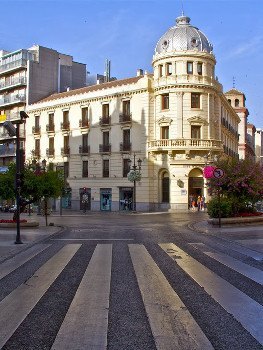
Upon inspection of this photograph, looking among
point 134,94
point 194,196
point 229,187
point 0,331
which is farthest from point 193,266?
point 134,94

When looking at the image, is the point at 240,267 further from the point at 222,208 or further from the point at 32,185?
the point at 32,185

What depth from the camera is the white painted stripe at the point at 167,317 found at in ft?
17.1

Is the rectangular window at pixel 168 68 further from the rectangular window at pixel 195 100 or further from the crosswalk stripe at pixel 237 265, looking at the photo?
the crosswalk stripe at pixel 237 265

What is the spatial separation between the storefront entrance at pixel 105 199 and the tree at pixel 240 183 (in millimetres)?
25404

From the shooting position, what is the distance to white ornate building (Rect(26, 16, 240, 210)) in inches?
1775

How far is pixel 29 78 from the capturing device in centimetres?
5922

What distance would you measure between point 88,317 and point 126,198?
138 feet

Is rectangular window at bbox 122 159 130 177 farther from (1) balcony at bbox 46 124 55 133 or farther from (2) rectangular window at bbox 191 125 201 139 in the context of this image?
(1) balcony at bbox 46 124 55 133

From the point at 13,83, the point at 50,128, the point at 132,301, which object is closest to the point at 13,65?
the point at 13,83

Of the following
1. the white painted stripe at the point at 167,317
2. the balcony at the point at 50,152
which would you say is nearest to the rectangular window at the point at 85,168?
the balcony at the point at 50,152

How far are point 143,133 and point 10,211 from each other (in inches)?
680

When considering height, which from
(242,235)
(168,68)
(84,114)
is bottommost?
(242,235)

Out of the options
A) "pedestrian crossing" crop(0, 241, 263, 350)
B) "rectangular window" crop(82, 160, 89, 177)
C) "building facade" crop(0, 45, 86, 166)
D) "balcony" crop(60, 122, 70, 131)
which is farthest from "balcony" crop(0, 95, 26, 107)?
"pedestrian crossing" crop(0, 241, 263, 350)

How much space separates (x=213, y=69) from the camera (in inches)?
1869
